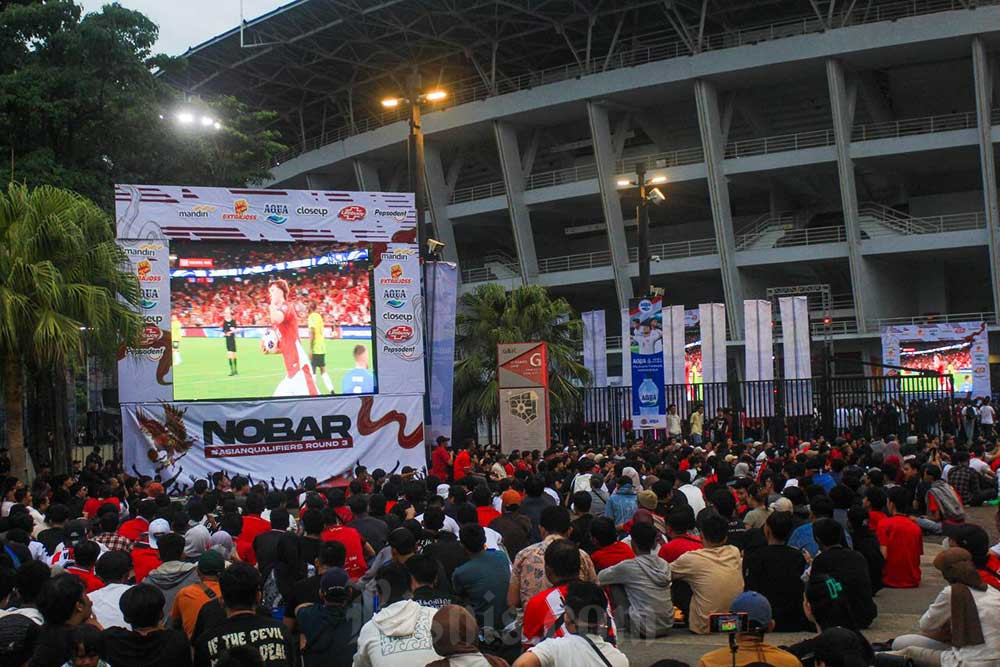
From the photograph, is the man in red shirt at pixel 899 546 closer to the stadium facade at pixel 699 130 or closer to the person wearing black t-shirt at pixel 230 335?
the person wearing black t-shirt at pixel 230 335

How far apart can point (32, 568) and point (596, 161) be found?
4158 cm

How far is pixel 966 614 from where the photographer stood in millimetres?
6309

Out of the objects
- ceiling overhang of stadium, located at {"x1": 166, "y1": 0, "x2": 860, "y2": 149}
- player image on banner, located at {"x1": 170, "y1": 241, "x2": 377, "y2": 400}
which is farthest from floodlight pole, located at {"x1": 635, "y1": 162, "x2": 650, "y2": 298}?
ceiling overhang of stadium, located at {"x1": 166, "y1": 0, "x2": 860, "y2": 149}

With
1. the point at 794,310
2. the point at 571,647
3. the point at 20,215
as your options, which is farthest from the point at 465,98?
the point at 571,647

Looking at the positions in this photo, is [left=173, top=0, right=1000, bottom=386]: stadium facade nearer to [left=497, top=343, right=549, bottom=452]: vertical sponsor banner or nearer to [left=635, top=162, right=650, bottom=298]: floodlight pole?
[left=635, top=162, right=650, bottom=298]: floodlight pole

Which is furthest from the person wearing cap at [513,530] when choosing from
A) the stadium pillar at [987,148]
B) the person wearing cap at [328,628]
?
the stadium pillar at [987,148]

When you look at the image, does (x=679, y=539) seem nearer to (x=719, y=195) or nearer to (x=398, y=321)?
(x=398, y=321)

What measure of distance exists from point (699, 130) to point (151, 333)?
107 feet

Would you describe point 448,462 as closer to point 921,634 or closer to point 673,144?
point 921,634

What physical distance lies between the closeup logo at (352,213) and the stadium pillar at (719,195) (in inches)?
966

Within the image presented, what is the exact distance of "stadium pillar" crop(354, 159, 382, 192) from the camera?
5366 centimetres

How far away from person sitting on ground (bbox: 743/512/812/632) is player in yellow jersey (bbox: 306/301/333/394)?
14687 mm

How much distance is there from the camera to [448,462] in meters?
20.8

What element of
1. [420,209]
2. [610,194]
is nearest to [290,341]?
[420,209]
